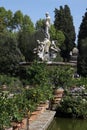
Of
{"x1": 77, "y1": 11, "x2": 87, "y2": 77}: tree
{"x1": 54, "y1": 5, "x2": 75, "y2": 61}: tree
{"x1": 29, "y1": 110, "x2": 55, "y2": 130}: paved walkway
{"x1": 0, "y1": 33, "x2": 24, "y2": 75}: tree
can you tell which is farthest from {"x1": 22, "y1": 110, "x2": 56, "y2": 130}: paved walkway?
{"x1": 54, "y1": 5, "x2": 75, "y2": 61}: tree

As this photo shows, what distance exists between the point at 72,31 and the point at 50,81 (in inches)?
1644

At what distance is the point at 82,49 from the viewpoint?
4959cm

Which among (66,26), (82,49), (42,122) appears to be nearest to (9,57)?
(82,49)

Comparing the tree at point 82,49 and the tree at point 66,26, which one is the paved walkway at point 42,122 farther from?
the tree at point 66,26

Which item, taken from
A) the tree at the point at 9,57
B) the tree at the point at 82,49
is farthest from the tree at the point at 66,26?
the tree at the point at 9,57

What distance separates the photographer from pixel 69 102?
18344mm

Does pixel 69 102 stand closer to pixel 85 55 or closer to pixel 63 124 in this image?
pixel 63 124

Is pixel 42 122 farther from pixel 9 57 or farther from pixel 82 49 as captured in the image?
pixel 82 49

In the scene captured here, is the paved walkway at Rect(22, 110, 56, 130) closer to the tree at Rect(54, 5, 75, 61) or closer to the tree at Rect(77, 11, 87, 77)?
the tree at Rect(77, 11, 87, 77)

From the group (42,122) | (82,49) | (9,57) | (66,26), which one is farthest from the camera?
(66,26)

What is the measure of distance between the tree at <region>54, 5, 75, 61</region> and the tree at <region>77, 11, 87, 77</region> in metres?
3.36

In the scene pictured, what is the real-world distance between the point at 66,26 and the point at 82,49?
37.6ft

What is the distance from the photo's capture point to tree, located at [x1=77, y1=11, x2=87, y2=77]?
43.9m

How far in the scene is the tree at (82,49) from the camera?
43.9 m
